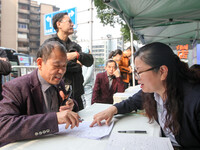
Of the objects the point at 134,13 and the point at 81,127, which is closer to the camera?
the point at 81,127

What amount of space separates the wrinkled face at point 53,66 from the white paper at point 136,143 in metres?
0.60

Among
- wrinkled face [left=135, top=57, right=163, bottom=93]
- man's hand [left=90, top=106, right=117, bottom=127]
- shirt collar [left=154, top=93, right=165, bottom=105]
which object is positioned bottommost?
man's hand [left=90, top=106, right=117, bottom=127]

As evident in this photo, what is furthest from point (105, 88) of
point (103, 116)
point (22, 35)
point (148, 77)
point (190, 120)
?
point (22, 35)

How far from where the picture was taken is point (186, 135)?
1.03 meters

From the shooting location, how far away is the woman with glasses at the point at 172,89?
3.28ft

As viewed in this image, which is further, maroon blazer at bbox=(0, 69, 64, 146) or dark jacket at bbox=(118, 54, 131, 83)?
dark jacket at bbox=(118, 54, 131, 83)

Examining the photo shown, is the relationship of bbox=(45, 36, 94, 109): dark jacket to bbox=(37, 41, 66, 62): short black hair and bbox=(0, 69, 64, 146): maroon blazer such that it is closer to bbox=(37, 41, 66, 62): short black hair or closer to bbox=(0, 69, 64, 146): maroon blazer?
bbox=(37, 41, 66, 62): short black hair

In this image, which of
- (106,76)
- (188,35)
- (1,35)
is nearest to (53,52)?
(106,76)

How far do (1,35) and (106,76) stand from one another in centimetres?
3633

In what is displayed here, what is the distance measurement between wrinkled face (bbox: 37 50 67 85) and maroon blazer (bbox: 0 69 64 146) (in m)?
0.09

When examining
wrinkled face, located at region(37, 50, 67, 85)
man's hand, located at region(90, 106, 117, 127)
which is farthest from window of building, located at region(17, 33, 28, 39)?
man's hand, located at region(90, 106, 117, 127)

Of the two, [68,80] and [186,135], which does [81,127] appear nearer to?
[186,135]

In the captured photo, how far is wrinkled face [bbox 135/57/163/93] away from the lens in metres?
1.11

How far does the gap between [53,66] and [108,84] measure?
206 centimetres
